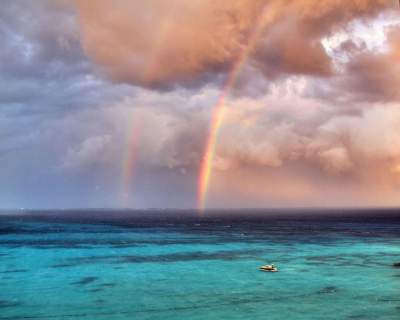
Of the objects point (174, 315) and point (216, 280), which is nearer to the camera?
point (174, 315)

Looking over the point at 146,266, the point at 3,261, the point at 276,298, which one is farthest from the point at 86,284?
the point at 3,261

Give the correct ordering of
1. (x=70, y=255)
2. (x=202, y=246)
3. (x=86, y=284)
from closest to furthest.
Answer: (x=86, y=284) < (x=70, y=255) < (x=202, y=246)

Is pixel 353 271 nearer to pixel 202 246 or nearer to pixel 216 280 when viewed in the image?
pixel 216 280

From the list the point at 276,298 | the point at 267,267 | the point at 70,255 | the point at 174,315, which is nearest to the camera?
the point at 174,315

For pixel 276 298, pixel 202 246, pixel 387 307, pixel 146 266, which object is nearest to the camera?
pixel 387 307

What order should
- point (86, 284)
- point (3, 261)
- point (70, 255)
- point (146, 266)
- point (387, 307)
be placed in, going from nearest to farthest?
point (387, 307)
point (86, 284)
point (146, 266)
point (3, 261)
point (70, 255)

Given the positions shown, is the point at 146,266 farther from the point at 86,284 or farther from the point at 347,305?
the point at 347,305

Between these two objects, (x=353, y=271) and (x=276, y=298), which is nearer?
(x=276, y=298)

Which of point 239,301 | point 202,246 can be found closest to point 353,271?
point 239,301
